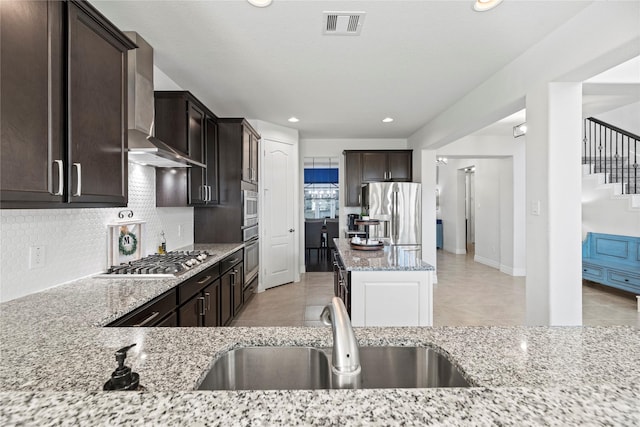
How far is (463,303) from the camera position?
175 inches

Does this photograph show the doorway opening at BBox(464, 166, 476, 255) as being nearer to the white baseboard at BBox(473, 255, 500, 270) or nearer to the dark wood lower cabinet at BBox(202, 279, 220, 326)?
the white baseboard at BBox(473, 255, 500, 270)

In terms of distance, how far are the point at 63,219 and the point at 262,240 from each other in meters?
3.29

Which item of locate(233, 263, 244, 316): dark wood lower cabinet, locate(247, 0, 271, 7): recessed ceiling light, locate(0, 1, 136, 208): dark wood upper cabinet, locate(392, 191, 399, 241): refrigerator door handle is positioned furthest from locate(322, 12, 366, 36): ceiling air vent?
locate(392, 191, 399, 241): refrigerator door handle

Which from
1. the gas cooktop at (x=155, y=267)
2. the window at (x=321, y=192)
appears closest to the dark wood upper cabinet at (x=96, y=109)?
the gas cooktop at (x=155, y=267)

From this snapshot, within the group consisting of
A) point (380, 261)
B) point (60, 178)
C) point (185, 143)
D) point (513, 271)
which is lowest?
point (513, 271)

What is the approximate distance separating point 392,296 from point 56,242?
2252 mm

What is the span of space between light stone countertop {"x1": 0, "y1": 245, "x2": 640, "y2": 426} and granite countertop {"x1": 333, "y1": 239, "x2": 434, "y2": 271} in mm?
1338

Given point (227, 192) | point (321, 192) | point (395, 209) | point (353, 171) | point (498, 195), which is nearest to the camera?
point (227, 192)

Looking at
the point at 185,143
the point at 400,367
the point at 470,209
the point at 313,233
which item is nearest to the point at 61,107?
the point at 185,143

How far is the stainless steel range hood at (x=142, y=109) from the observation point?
7.35ft

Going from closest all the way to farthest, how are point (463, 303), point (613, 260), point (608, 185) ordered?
point (463, 303)
point (613, 260)
point (608, 185)

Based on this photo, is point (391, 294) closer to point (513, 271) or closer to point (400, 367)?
point (400, 367)

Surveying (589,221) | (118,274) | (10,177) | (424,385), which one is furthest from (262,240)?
(589,221)

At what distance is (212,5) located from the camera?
219 cm
